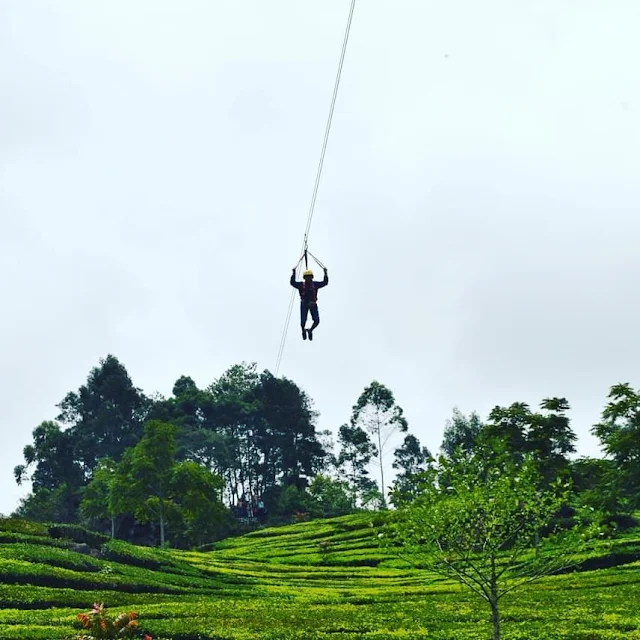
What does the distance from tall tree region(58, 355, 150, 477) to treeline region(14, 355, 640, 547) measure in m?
0.17

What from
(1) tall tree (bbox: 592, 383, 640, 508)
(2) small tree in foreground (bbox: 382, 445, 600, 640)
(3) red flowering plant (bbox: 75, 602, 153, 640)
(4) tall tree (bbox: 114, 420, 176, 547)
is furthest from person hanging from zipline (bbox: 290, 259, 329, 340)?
(4) tall tree (bbox: 114, 420, 176, 547)

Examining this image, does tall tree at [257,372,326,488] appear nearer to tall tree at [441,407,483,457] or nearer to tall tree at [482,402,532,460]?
tall tree at [441,407,483,457]

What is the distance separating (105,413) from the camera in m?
112

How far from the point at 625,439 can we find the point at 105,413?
87.9 meters

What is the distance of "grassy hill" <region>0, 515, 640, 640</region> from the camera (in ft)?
75.4

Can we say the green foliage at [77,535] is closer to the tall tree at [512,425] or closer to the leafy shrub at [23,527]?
the leafy shrub at [23,527]

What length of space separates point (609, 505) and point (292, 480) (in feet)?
243

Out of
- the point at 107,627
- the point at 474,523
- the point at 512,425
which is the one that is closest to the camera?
the point at 107,627

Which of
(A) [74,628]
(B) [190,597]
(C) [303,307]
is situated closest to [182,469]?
(B) [190,597]

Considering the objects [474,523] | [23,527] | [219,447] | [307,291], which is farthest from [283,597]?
[219,447]

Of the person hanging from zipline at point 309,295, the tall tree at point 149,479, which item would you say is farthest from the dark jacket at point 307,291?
the tall tree at point 149,479

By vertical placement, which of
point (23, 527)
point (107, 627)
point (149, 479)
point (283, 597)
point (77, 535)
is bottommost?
point (283, 597)

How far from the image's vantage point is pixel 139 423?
114m

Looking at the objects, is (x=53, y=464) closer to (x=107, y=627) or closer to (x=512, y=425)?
(x=512, y=425)
